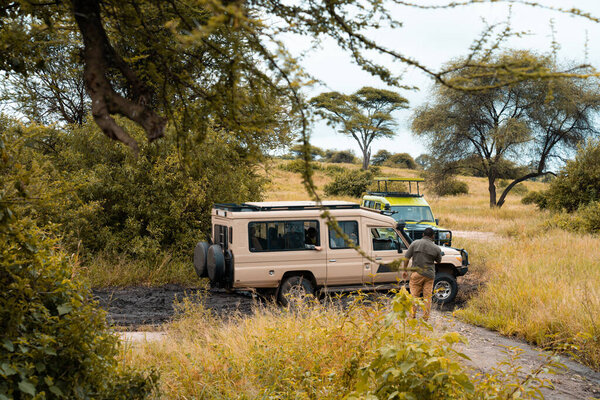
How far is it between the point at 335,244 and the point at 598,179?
1853cm

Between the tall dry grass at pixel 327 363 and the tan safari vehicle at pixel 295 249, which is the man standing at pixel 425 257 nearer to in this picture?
the tan safari vehicle at pixel 295 249

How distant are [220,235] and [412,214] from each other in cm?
686

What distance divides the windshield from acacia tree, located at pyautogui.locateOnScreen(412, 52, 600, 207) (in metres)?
18.9

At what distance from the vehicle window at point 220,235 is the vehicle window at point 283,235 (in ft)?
2.25

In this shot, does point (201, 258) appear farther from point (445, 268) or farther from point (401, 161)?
point (401, 161)

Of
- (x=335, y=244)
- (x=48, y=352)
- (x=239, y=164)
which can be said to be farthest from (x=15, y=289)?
(x=239, y=164)

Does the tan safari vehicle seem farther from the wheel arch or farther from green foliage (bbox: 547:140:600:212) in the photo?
green foliage (bbox: 547:140:600:212)

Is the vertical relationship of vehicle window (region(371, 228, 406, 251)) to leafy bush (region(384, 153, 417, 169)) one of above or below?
below

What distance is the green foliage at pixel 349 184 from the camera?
135 ft

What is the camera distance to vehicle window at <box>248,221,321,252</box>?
400 inches

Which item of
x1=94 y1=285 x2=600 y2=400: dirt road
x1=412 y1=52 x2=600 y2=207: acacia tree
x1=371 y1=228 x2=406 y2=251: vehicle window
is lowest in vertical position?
x1=94 y1=285 x2=600 y2=400: dirt road

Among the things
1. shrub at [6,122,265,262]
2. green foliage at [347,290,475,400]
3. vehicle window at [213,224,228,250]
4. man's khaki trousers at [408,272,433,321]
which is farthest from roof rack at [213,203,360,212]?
green foliage at [347,290,475,400]

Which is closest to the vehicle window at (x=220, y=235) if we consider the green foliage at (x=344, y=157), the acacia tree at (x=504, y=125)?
the acacia tree at (x=504, y=125)

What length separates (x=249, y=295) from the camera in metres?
11.2
